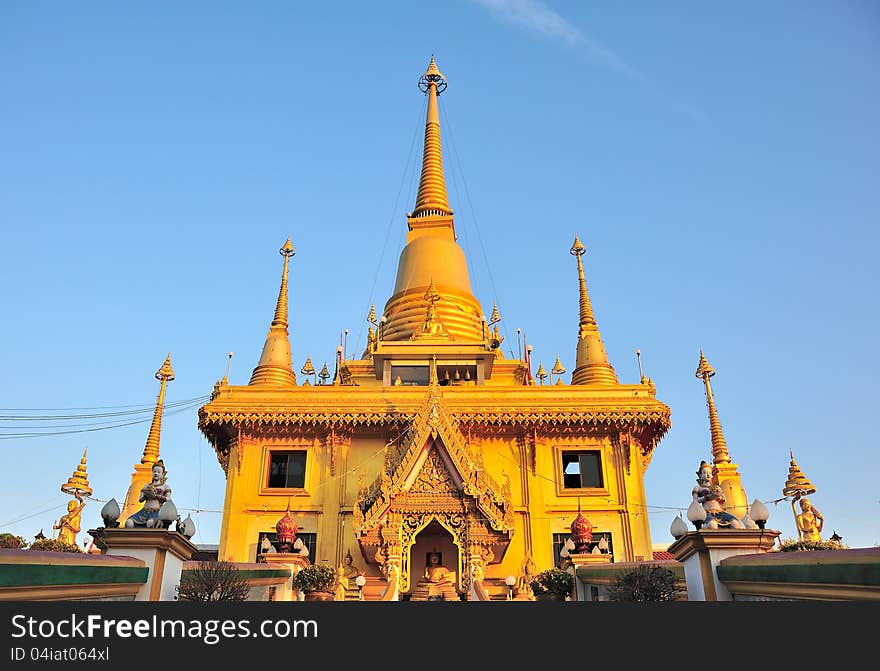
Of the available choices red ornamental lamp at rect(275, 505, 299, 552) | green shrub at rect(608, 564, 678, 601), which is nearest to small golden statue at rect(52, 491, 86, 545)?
red ornamental lamp at rect(275, 505, 299, 552)

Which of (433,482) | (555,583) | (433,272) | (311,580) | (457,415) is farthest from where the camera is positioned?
(433,272)

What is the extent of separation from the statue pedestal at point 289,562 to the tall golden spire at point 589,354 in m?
14.7

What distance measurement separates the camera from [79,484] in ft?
88.5

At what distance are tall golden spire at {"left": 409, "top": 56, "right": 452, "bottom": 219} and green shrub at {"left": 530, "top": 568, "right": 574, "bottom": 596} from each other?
21.7 meters

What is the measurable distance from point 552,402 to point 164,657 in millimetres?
18215

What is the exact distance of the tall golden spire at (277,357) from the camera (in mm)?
26922

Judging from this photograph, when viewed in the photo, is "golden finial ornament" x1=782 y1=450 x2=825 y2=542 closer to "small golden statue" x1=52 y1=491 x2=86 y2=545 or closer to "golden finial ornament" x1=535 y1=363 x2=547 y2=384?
"golden finial ornament" x1=535 y1=363 x2=547 y2=384

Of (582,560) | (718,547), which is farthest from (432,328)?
(718,547)

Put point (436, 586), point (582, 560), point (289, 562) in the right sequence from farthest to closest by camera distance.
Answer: point (436, 586)
point (582, 560)
point (289, 562)

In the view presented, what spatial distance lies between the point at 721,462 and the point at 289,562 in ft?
64.9

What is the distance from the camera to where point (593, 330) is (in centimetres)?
2969

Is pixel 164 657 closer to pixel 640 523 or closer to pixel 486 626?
pixel 486 626

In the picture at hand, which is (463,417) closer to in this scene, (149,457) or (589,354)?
(589,354)

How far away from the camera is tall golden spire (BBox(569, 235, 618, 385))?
27609 millimetres
